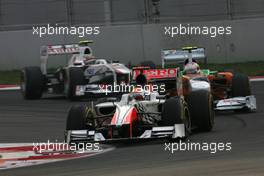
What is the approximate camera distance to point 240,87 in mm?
16344

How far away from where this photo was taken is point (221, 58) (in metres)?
28.2

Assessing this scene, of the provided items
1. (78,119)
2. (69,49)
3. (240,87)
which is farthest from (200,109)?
(69,49)

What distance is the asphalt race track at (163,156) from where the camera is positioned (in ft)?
30.2

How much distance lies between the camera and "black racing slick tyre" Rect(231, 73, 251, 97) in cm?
1631

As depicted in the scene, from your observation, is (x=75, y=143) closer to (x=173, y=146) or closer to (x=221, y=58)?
(x=173, y=146)

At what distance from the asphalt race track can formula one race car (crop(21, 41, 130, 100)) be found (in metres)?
3.80

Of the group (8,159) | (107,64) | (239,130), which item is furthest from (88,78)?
(8,159)

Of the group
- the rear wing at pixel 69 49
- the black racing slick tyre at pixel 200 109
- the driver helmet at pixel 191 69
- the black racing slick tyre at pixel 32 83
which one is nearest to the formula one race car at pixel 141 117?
the black racing slick tyre at pixel 200 109

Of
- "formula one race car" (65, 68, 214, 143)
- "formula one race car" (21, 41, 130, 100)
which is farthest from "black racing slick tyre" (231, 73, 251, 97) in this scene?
"formula one race car" (21, 41, 130, 100)

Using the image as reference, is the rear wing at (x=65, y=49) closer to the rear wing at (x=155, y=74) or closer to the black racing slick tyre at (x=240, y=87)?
the black racing slick tyre at (x=240, y=87)

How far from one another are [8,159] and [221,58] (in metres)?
17.7

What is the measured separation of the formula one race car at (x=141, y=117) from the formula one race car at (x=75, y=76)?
263 inches

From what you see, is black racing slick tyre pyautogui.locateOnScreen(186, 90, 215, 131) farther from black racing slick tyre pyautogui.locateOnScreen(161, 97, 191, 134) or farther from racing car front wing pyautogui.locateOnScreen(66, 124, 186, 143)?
racing car front wing pyautogui.locateOnScreen(66, 124, 186, 143)

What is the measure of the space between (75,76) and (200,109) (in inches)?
296
